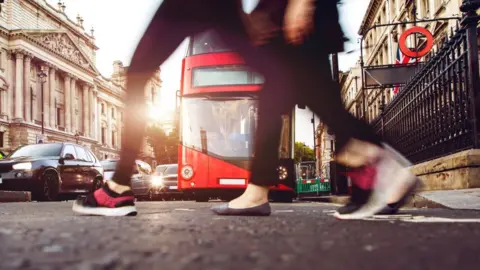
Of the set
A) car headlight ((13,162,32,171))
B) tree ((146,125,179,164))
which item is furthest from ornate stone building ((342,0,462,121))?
tree ((146,125,179,164))

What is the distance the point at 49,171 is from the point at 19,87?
157 ft

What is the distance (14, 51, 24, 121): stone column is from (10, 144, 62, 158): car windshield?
146 feet

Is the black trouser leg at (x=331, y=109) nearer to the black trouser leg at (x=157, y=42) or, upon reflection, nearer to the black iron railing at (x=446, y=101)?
the black trouser leg at (x=157, y=42)

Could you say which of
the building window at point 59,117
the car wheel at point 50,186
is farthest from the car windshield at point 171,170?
the building window at point 59,117

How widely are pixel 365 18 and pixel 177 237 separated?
151 ft

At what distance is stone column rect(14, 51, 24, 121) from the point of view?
55.0 m

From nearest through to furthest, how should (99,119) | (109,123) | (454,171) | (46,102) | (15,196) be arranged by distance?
(454,171) < (15,196) < (46,102) < (99,119) < (109,123)

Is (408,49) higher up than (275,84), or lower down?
higher up

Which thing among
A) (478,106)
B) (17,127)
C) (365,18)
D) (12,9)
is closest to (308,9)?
(478,106)

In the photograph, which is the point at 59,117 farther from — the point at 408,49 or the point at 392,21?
the point at 408,49

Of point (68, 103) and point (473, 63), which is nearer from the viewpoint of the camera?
point (473, 63)

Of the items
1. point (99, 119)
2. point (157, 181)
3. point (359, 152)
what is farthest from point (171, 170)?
point (99, 119)

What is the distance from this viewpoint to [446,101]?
735cm

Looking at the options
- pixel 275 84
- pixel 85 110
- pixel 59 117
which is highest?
pixel 85 110
